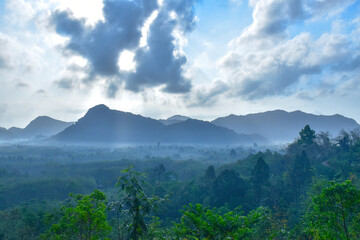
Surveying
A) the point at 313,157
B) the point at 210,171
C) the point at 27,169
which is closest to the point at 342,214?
the point at 210,171

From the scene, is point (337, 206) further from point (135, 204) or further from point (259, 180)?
point (259, 180)

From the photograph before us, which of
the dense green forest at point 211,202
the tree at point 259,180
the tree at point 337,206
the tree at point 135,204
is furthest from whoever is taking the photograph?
the tree at point 259,180

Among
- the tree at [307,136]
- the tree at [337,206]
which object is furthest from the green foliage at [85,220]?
the tree at [307,136]

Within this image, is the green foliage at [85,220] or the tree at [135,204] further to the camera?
the green foliage at [85,220]

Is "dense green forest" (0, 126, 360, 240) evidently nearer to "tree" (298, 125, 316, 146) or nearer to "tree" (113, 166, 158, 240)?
"tree" (113, 166, 158, 240)

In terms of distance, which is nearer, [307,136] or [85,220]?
[85,220]

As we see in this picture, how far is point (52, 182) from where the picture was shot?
72.8m

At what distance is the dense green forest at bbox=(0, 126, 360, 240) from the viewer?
40.0 ft

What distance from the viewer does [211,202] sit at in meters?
43.8

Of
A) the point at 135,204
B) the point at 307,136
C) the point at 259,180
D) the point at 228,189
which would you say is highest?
the point at 307,136

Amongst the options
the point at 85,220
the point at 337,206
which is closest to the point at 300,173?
the point at 337,206

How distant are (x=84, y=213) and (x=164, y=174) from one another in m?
53.6

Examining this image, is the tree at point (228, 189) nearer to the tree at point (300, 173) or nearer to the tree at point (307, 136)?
the tree at point (300, 173)

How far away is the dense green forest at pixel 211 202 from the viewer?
1220 cm
